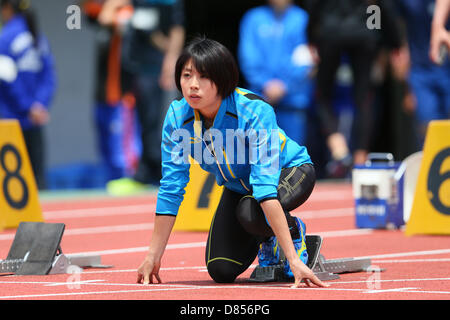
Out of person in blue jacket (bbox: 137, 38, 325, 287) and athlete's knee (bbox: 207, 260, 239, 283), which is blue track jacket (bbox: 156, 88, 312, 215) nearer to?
person in blue jacket (bbox: 137, 38, 325, 287)

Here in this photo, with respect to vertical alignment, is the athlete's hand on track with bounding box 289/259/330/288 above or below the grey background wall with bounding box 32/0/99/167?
above

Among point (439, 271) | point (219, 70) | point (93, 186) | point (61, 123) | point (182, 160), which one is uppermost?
point (219, 70)

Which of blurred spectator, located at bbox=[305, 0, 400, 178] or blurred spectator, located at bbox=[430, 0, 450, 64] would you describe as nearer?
blurred spectator, located at bbox=[430, 0, 450, 64]

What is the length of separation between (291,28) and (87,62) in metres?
2.96

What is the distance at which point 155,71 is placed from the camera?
49.7 ft

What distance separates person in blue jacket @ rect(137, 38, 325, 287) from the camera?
20.1 ft

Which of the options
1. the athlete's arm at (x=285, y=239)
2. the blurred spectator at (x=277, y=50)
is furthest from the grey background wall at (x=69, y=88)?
the athlete's arm at (x=285, y=239)

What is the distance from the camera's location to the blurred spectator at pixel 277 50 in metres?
14.8

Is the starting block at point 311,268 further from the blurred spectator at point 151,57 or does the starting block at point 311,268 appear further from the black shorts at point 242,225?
the blurred spectator at point 151,57

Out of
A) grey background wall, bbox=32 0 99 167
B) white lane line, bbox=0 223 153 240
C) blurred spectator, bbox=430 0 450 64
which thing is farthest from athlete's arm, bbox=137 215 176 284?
grey background wall, bbox=32 0 99 167

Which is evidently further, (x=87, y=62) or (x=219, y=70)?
(x=87, y=62)

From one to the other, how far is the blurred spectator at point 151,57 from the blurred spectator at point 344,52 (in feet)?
6.06
